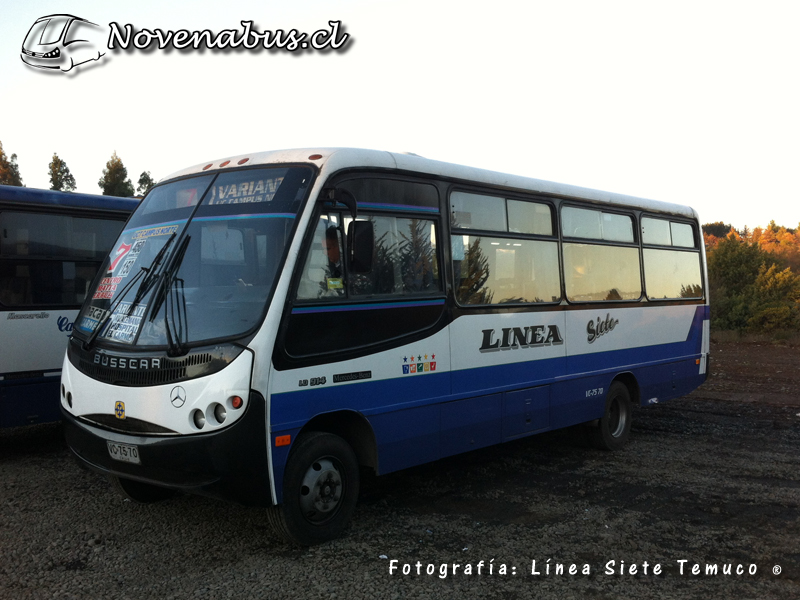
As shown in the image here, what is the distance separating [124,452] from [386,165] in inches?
118

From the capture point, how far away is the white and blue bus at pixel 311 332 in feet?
15.9

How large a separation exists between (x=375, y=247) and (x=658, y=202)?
230 inches

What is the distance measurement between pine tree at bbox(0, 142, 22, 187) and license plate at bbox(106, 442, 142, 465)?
2423 inches

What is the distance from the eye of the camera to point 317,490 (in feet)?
17.3

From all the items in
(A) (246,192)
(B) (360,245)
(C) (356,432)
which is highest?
(A) (246,192)

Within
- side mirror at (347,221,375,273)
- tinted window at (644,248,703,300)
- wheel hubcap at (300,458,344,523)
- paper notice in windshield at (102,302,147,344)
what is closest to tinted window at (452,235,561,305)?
side mirror at (347,221,375,273)

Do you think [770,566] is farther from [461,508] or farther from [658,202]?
[658,202]

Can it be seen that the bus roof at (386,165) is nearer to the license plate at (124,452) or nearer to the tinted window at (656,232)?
the tinted window at (656,232)

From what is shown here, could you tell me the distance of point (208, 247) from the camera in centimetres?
533

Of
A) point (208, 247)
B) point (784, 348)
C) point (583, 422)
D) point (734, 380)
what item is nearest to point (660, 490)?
point (583, 422)

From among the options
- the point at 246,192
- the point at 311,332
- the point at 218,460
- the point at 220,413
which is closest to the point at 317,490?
the point at 218,460

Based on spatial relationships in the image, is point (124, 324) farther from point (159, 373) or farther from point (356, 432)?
point (356, 432)

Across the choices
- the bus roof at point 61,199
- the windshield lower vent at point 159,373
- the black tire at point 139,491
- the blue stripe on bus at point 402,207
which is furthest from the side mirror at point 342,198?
the bus roof at point 61,199

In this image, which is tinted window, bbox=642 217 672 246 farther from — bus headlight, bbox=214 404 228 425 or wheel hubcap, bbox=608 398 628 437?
bus headlight, bbox=214 404 228 425
